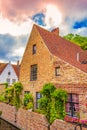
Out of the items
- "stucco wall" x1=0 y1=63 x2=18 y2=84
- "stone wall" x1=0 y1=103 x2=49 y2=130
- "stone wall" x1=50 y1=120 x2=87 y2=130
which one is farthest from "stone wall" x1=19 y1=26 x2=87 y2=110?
"stucco wall" x1=0 y1=63 x2=18 y2=84

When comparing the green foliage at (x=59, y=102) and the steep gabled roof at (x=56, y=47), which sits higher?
the steep gabled roof at (x=56, y=47)

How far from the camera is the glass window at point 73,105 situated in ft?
40.1

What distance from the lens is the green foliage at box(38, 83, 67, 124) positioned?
1198 cm

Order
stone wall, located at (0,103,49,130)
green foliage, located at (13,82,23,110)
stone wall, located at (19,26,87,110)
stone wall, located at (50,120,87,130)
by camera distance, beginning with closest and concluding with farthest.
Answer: stone wall, located at (50,120,87,130) → stone wall, located at (0,103,49,130) → stone wall, located at (19,26,87,110) → green foliage, located at (13,82,23,110)

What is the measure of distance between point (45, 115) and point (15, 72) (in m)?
31.6

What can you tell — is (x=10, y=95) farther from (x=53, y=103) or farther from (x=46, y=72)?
(x=53, y=103)

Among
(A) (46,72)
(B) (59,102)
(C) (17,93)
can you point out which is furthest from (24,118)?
(C) (17,93)

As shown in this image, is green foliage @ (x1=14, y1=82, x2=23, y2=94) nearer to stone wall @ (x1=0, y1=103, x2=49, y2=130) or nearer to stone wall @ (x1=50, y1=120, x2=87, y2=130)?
stone wall @ (x1=0, y1=103, x2=49, y2=130)

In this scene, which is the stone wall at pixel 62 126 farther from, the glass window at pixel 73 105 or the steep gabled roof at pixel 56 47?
the steep gabled roof at pixel 56 47

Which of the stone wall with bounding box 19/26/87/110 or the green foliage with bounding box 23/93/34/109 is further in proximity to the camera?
the green foliage with bounding box 23/93/34/109

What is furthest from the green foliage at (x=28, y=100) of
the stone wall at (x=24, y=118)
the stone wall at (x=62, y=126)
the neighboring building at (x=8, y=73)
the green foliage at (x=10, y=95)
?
the neighboring building at (x=8, y=73)

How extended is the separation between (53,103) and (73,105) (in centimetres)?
151

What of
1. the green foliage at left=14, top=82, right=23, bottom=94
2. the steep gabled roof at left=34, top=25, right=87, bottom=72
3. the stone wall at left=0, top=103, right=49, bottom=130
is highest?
the steep gabled roof at left=34, top=25, right=87, bottom=72

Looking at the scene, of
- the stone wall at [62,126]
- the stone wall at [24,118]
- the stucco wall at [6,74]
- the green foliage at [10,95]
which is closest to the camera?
the stone wall at [62,126]
